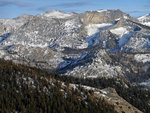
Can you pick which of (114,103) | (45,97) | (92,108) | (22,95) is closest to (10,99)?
→ (22,95)

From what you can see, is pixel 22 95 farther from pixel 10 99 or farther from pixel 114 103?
pixel 114 103

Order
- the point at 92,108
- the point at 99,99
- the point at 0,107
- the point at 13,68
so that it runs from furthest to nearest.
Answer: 1. the point at 13,68
2. the point at 99,99
3. the point at 92,108
4. the point at 0,107

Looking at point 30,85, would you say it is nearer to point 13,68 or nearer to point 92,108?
point 13,68

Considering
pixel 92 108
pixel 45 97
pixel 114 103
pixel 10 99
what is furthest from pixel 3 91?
pixel 114 103

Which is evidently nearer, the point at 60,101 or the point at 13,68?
the point at 60,101

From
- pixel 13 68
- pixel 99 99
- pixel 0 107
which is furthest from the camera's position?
pixel 13 68

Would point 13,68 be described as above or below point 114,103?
above
